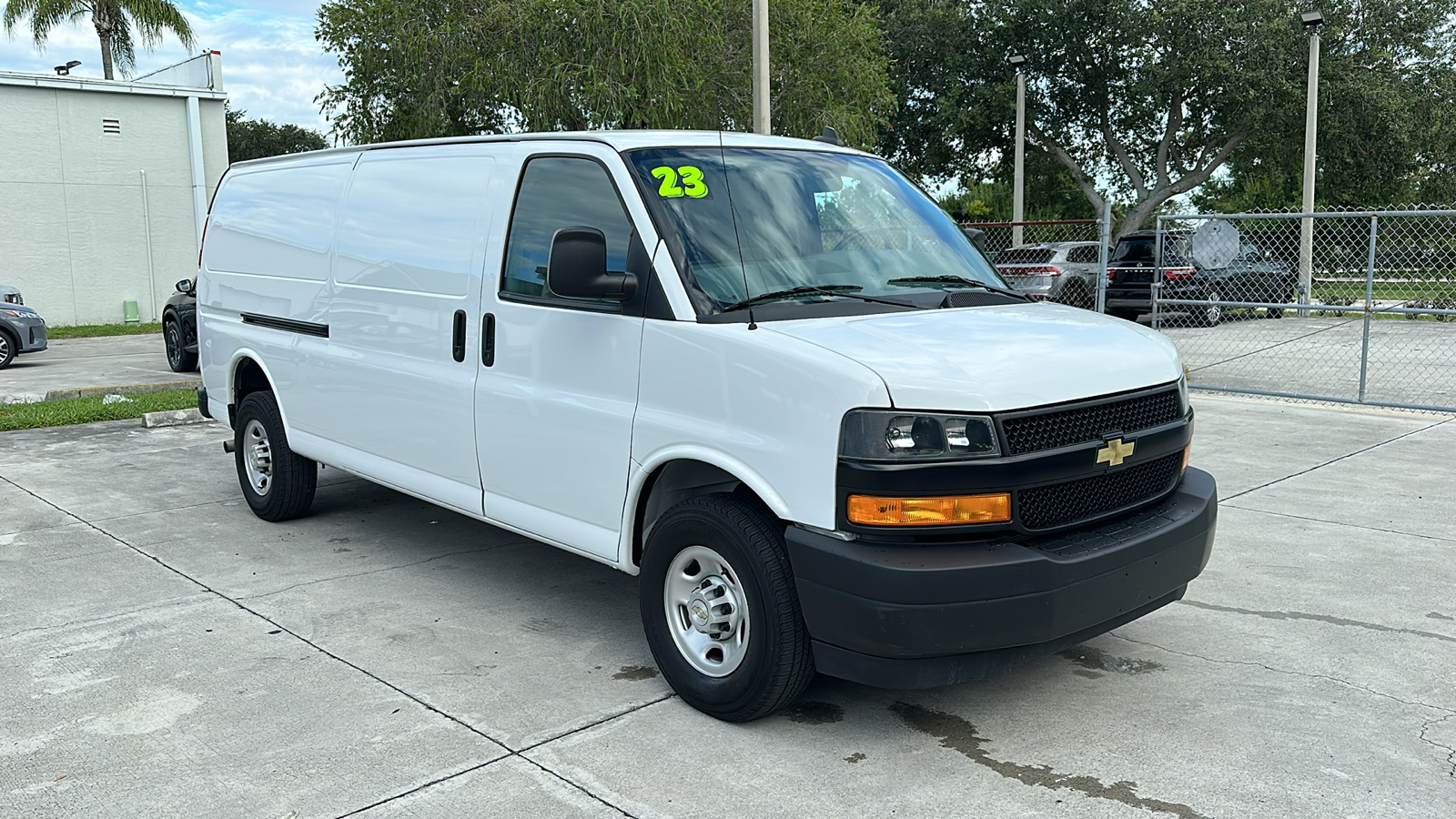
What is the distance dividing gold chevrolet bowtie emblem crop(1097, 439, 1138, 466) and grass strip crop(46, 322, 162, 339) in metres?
24.8

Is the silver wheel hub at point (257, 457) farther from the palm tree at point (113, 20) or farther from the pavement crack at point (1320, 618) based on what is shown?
the palm tree at point (113, 20)

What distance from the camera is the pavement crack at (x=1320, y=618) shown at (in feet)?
16.4

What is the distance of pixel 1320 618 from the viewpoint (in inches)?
205

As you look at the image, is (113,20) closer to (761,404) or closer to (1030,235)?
(1030,235)

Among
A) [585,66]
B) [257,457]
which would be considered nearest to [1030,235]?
[585,66]

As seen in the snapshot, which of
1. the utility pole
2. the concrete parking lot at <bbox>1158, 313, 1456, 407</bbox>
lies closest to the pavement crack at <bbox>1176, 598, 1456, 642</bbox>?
the concrete parking lot at <bbox>1158, 313, 1456, 407</bbox>

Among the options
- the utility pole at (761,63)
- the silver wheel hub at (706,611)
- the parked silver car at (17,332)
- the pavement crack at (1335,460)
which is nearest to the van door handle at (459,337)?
the silver wheel hub at (706,611)

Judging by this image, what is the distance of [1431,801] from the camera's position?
3523 millimetres

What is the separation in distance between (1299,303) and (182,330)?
15.4m

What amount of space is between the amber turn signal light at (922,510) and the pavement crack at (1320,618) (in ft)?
7.50

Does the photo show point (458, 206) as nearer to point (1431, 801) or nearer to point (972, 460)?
point (972, 460)

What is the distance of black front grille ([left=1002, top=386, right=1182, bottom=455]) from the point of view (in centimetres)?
373

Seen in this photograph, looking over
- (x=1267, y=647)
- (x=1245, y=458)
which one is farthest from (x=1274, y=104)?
(x=1267, y=647)

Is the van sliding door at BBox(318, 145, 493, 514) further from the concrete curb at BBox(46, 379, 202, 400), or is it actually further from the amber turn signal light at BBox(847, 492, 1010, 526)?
the concrete curb at BBox(46, 379, 202, 400)
